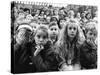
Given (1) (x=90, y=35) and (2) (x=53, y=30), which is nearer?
(2) (x=53, y=30)

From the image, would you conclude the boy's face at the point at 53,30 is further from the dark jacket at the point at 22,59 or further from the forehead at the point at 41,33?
the dark jacket at the point at 22,59

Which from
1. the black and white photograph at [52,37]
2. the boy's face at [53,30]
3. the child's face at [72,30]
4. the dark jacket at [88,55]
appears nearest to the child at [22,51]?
the black and white photograph at [52,37]

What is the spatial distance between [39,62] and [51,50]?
212mm

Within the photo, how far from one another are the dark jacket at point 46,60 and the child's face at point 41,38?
0.06 m

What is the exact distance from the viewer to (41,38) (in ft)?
9.58

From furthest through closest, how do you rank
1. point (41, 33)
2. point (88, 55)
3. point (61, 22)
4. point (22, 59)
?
point (88, 55) < point (61, 22) < point (41, 33) < point (22, 59)

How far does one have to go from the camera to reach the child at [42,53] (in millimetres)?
2883

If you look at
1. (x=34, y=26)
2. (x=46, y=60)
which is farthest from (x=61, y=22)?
(x=46, y=60)

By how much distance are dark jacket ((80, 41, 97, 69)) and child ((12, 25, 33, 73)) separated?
719mm

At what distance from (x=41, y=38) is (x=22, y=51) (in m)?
0.28

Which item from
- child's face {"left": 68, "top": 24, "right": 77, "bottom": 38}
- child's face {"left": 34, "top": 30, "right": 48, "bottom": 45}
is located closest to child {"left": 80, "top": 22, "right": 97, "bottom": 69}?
child's face {"left": 68, "top": 24, "right": 77, "bottom": 38}

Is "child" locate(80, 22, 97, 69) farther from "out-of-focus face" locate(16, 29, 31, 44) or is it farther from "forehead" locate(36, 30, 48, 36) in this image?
"out-of-focus face" locate(16, 29, 31, 44)

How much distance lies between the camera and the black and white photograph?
2797mm

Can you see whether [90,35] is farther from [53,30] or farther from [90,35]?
[53,30]
